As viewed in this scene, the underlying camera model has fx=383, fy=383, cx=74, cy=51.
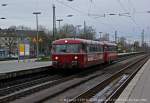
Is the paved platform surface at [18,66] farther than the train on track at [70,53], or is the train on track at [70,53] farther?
the paved platform surface at [18,66]

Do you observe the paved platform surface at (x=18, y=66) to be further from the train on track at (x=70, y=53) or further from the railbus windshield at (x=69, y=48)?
the railbus windshield at (x=69, y=48)

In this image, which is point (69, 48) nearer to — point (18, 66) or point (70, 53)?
point (70, 53)

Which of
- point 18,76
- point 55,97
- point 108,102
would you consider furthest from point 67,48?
point 108,102

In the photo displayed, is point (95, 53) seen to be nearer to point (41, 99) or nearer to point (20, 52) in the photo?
point (20, 52)

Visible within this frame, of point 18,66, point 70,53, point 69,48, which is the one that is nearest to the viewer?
point 70,53

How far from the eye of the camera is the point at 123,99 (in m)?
13.6

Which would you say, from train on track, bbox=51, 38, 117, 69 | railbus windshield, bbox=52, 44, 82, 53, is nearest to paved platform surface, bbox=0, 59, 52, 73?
train on track, bbox=51, 38, 117, 69

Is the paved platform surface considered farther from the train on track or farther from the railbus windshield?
the railbus windshield

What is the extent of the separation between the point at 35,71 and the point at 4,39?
12163cm

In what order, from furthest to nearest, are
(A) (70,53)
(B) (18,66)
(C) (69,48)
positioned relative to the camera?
1. (B) (18,66)
2. (C) (69,48)
3. (A) (70,53)

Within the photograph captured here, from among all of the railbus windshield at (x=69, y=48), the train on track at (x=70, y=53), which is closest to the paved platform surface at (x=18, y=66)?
the train on track at (x=70, y=53)

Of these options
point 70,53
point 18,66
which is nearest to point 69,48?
point 70,53

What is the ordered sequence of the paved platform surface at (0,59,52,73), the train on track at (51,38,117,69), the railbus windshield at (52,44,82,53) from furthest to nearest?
the paved platform surface at (0,59,52,73), the railbus windshield at (52,44,82,53), the train on track at (51,38,117,69)

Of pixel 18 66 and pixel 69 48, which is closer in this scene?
pixel 69 48
